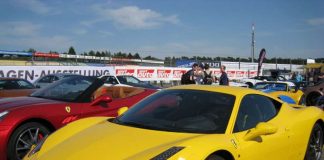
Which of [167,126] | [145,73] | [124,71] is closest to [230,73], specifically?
[145,73]

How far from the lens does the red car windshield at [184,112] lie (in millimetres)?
3830

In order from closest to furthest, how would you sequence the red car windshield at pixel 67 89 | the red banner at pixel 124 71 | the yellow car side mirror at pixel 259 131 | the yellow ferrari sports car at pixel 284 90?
1. the yellow car side mirror at pixel 259 131
2. the red car windshield at pixel 67 89
3. the yellow ferrari sports car at pixel 284 90
4. the red banner at pixel 124 71

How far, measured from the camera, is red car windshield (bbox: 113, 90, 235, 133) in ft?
12.6

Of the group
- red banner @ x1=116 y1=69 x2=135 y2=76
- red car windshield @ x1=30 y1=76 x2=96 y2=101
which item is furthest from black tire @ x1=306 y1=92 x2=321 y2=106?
red banner @ x1=116 y1=69 x2=135 y2=76

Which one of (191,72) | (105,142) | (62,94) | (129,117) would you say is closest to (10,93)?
(62,94)

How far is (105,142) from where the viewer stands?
137 inches

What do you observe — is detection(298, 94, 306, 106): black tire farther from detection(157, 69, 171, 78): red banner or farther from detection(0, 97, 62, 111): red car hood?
detection(157, 69, 171, 78): red banner

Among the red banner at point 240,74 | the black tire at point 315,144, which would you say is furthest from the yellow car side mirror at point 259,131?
the red banner at point 240,74

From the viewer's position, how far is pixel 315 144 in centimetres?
553

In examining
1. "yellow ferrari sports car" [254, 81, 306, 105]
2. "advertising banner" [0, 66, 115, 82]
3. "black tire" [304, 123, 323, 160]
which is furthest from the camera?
"advertising banner" [0, 66, 115, 82]

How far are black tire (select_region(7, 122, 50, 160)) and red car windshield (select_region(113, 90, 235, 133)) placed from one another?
1.57m

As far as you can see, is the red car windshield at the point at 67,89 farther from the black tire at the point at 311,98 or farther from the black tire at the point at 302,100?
the black tire at the point at 311,98

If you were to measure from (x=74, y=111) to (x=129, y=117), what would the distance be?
6.12 ft

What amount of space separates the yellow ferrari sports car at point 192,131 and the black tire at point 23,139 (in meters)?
1.10
